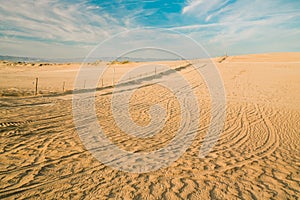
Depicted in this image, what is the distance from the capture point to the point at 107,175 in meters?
4.98

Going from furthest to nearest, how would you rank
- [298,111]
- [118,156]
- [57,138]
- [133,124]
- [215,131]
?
[298,111] < [133,124] < [215,131] < [57,138] < [118,156]

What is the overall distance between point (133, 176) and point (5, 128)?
5819 mm

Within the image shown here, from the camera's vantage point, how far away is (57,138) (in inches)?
281

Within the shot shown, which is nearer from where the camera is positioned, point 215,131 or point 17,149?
point 17,149

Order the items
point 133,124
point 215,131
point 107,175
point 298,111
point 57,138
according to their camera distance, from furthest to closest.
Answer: point 298,111, point 133,124, point 215,131, point 57,138, point 107,175

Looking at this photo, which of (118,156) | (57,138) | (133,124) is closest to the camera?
(118,156)

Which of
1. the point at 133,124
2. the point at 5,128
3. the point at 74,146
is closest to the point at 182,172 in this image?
the point at 74,146

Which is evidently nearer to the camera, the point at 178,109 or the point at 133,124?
the point at 133,124

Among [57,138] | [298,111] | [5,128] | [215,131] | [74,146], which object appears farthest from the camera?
[298,111]

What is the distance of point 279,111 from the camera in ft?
39.9

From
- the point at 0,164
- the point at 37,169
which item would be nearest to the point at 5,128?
the point at 0,164

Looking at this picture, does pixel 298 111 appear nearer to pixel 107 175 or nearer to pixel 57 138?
pixel 107 175

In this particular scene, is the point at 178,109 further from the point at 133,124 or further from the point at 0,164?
the point at 0,164

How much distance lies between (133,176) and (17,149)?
12.4ft
